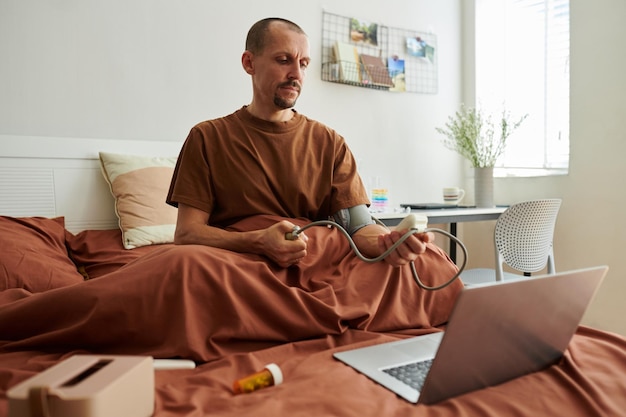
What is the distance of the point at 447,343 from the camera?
66 cm

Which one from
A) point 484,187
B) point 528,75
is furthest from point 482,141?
point 528,75

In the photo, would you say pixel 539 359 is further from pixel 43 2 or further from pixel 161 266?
pixel 43 2

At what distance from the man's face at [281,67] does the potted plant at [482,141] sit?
1.76 metres

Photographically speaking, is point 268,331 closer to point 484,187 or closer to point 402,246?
point 402,246

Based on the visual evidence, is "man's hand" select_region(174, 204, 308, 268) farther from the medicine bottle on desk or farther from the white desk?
the white desk

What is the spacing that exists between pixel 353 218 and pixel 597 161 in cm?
180

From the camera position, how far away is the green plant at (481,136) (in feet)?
10.3

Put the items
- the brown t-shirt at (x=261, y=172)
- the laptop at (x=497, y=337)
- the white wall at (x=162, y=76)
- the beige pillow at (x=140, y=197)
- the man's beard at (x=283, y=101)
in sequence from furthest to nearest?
1. the white wall at (x=162, y=76)
2. the beige pillow at (x=140, y=197)
3. the man's beard at (x=283, y=101)
4. the brown t-shirt at (x=261, y=172)
5. the laptop at (x=497, y=337)

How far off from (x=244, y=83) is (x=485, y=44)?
1784mm

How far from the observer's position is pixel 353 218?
1607 millimetres

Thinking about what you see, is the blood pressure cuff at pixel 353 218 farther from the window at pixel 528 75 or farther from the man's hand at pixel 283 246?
the window at pixel 528 75

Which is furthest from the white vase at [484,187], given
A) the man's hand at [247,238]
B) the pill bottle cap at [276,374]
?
the pill bottle cap at [276,374]

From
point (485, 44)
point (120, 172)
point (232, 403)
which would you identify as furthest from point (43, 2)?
point (485, 44)

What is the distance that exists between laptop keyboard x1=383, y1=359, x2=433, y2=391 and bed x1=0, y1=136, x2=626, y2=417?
0.06m
